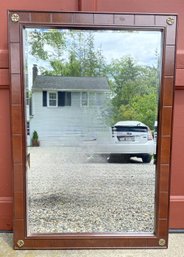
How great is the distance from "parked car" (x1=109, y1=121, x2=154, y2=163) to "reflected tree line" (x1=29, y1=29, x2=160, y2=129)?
0.05m

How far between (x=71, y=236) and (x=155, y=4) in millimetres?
1991

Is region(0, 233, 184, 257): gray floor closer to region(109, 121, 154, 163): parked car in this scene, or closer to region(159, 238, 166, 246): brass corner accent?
region(159, 238, 166, 246): brass corner accent

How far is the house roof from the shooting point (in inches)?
83.2

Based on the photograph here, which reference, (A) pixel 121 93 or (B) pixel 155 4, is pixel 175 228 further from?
(B) pixel 155 4

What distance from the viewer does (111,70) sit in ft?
7.00

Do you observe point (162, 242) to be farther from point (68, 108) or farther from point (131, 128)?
point (68, 108)

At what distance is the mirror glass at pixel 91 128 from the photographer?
208 centimetres

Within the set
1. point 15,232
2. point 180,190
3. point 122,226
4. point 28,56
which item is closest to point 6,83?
point 28,56

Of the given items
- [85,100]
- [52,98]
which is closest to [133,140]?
[85,100]

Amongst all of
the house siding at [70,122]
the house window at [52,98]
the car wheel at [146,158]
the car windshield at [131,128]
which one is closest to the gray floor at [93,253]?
the car wheel at [146,158]

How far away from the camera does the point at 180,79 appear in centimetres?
229

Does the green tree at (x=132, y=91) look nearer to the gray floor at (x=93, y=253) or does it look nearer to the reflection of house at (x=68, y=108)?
the reflection of house at (x=68, y=108)

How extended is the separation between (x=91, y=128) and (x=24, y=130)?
517 millimetres

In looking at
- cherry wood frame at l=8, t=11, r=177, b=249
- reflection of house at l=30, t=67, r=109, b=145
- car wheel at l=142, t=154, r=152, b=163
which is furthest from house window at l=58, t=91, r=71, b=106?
car wheel at l=142, t=154, r=152, b=163
